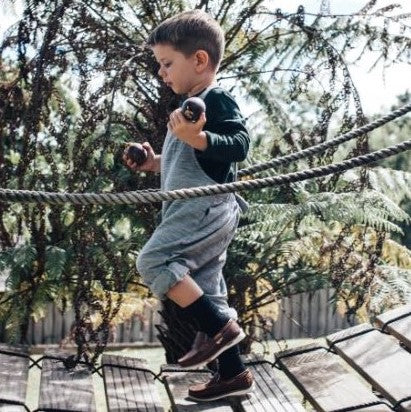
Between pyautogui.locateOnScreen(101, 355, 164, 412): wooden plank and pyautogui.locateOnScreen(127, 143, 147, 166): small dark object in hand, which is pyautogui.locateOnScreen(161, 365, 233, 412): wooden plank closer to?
pyautogui.locateOnScreen(101, 355, 164, 412): wooden plank

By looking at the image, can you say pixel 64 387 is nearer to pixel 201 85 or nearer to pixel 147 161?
pixel 147 161

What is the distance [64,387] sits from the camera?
116 inches

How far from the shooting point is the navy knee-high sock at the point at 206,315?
258 centimetres

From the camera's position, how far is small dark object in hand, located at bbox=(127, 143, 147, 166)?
2811 millimetres

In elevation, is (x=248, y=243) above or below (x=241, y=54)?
below

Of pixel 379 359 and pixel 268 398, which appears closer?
pixel 268 398

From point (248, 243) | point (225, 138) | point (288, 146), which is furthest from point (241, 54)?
point (225, 138)

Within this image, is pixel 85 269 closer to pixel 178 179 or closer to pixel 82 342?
pixel 82 342

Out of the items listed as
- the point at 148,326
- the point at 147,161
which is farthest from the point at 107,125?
the point at 148,326

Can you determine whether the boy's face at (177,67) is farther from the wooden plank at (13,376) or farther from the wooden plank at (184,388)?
the wooden plank at (13,376)

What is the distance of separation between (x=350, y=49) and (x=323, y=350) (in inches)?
67.7

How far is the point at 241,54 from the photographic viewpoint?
4.31m

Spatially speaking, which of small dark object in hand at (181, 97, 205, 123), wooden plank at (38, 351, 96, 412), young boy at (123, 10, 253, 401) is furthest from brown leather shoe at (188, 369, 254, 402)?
small dark object in hand at (181, 97, 205, 123)

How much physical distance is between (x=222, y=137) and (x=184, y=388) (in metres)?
0.95
